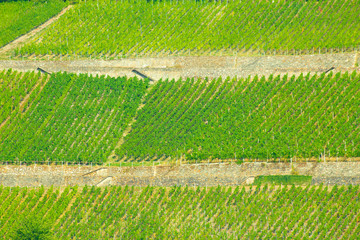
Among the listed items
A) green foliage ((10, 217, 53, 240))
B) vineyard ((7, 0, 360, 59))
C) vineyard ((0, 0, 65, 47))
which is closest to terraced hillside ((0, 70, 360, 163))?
vineyard ((7, 0, 360, 59))

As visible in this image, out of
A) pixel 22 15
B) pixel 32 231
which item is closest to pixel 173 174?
pixel 32 231

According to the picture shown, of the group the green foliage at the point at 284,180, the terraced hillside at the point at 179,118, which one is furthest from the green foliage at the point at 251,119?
the green foliage at the point at 284,180

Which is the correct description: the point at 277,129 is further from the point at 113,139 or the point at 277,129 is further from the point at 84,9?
the point at 84,9

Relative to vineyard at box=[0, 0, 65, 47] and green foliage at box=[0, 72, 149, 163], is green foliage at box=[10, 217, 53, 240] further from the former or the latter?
vineyard at box=[0, 0, 65, 47]

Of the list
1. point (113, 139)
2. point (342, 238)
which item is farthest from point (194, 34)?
point (342, 238)

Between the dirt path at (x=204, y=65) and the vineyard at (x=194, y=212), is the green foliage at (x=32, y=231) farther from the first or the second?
the dirt path at (x=204, y=65)

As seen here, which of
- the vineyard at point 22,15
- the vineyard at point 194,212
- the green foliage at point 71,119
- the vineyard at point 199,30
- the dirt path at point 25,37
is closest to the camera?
the vineyard at point 194,212
